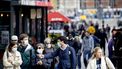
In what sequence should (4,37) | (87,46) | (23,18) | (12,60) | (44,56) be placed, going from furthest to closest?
(23,18), (87,46), (4,37), (44,56), (12,60)

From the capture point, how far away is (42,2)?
22.9 m

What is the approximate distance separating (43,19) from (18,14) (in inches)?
164

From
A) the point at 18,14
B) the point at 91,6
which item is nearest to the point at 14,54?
the point at 18,14

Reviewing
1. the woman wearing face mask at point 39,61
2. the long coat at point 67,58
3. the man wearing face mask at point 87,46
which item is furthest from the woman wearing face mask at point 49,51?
the man wearing face mask at point 87,46

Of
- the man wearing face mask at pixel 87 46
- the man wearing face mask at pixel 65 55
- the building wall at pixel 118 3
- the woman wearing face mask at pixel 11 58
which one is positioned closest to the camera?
the woman wearing face mask at pixel 11 58

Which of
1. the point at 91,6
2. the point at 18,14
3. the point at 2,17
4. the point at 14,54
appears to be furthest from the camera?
the point at 91,6

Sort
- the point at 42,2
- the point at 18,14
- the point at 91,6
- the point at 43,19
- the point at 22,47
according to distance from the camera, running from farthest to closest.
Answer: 1. the point at 91,6
2. the point at 43,19
3. the point at 42,2
4. the point at 18,14
5. the point at 22,47

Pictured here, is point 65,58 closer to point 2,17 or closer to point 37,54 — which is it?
point 37,54

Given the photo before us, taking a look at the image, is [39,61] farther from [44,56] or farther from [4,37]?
[4,37]

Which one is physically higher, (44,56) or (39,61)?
(44,56)

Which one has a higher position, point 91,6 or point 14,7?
point 14,7

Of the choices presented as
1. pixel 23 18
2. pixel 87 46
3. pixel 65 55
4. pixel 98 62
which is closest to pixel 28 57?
pixel 65 55

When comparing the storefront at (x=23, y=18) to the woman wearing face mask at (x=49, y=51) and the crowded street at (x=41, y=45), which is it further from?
the woman wearing face mask at (x=49, y=51)

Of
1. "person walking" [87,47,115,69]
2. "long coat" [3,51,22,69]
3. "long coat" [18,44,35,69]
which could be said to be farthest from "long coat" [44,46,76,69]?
"person walking" [87,47,115,69]
